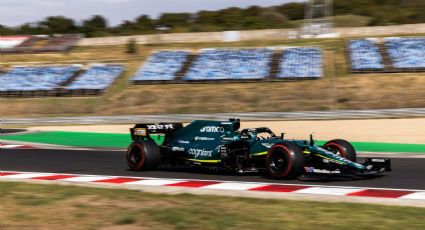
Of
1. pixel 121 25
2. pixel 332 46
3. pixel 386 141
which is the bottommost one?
pixel 386 141

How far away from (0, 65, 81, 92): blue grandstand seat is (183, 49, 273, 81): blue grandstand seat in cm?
898

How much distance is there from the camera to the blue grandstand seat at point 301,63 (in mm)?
39469

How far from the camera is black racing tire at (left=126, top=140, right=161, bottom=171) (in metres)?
12.5

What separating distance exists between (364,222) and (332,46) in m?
41.7

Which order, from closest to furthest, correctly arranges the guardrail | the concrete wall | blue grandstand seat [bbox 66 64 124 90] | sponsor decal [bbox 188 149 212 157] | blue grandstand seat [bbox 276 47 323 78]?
1. sponsor decal [bbox 188 149 212 157]
2. the guardrail
3. blue grandstand seat [bbox 276 47 323 78]
4. blue grandstand seat [bbox 66 64 124 90]
5. the concrete wall

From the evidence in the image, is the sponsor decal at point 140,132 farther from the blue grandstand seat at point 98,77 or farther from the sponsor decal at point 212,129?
the blue grandstand seat at point 98,77

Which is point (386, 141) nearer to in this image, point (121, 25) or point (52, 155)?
point (52, 155)

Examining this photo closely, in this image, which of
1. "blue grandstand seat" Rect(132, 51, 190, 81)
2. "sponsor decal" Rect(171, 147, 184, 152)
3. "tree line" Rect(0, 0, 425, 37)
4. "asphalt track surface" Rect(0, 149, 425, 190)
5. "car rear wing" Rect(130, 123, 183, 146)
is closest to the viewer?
"asphalt track surface" Rect(0, 149, 425, 190)

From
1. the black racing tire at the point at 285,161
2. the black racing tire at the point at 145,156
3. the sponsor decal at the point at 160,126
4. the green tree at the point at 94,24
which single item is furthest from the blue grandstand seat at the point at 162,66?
the green tree at the point at 94,24

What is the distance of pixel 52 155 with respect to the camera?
16.9 m

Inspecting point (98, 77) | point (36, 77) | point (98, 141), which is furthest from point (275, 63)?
point (98, 141)

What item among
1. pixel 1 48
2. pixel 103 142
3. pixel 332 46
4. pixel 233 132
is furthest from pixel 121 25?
pixel 233 132

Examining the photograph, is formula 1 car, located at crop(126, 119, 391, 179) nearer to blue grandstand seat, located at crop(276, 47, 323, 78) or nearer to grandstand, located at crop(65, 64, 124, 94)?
blue grandstand seat, located at crop(276, 47, 323, 78)

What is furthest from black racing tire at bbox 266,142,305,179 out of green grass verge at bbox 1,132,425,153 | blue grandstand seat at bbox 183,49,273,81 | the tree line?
the tree line
